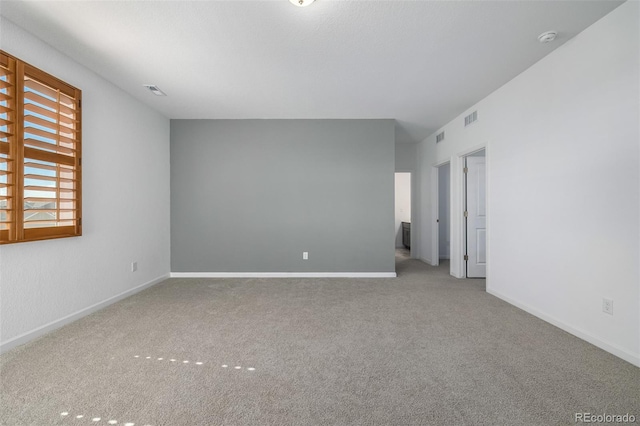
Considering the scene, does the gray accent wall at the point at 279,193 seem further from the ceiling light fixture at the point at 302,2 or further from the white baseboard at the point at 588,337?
the ceiling light fixture at the point at 302,2

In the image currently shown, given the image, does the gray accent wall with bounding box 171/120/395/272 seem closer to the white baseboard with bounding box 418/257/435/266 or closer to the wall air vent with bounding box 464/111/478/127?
the wall air vent with bounding box 464/111/478/127

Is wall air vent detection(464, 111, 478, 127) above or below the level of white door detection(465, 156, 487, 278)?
above

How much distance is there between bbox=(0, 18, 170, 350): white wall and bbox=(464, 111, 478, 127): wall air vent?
191 inches

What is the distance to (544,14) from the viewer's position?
2.08 metres

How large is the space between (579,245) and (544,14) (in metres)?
1.95

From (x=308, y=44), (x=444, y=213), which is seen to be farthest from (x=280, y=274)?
(x=444, y=213)

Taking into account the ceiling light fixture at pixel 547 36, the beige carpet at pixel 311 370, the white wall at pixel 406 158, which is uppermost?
the ceiling light fixture at pixel 547 36

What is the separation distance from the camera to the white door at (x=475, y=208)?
172 inches

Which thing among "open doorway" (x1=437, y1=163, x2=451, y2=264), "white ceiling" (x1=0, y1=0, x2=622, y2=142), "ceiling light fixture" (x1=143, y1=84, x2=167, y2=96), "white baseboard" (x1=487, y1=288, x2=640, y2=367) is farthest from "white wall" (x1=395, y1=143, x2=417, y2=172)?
"ceiling light fixture" (x1=143, y1=84, x2=167, y2=96)

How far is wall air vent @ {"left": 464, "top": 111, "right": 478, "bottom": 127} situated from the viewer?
12.7 feet

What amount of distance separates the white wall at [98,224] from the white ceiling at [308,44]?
23 centimetres

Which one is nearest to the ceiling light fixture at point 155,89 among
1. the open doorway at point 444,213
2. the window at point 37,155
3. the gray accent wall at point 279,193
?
the window at point 37,155

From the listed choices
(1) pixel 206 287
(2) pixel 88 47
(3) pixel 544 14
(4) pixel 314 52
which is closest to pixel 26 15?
(2) pixel 88 47

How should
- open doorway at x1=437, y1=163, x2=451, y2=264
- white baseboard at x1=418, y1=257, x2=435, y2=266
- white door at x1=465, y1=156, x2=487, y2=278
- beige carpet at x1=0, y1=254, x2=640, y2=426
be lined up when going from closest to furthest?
beige carpet at x1=0, y1=254, x2=640, y2=426 → white door at x1=465, y1=156, x2=487, y2=278 → white baseboard at x1=418, y1=257, x2=435, y2=266 → open doorway at x1=437, y1=163, x2=451, y2=264
